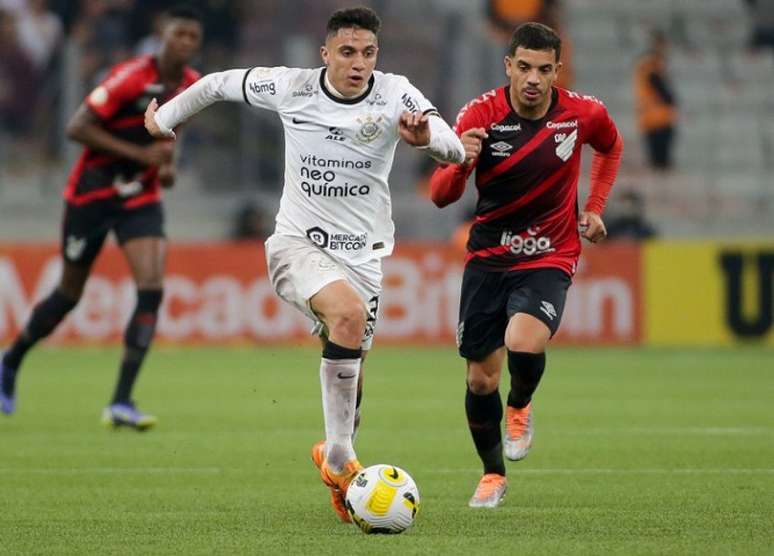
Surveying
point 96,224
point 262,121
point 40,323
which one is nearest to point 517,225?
point 96,224

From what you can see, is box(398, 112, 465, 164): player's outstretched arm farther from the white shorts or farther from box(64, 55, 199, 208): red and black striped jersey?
box(64, 55, 199, 208): red and black striped jersey

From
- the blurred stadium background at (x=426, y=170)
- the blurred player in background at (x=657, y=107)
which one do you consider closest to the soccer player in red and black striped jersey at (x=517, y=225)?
the blurred stadium background at (x=426, y=170)

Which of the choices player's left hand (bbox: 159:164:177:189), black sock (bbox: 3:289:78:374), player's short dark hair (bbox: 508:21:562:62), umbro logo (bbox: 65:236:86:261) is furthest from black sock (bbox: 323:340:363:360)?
black sock (bbox: 3:289:78:374)

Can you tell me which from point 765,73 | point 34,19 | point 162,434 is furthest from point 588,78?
point 162,434

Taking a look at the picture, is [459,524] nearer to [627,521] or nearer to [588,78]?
[627,521]

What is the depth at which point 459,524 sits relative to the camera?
6680 millimetres

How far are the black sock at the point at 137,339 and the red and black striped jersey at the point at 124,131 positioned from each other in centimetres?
68

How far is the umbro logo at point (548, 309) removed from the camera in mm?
7441

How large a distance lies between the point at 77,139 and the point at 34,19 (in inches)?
394

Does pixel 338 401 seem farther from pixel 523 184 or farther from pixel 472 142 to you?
pixel 523 184

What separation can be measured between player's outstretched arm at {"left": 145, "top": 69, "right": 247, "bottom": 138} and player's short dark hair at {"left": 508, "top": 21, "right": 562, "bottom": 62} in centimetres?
127

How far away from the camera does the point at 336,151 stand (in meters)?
7.26

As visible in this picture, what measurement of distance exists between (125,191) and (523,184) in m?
4.20

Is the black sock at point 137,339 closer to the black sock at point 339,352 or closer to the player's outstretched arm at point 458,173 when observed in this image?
the player's outstretched arm at point 458,173
